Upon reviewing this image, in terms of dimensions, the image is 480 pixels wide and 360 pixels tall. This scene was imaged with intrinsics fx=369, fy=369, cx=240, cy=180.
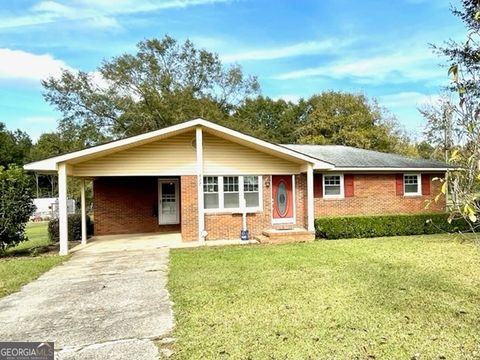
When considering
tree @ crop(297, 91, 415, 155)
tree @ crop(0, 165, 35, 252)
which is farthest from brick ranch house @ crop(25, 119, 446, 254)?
tree @ crop(297, 91, 415, 155)

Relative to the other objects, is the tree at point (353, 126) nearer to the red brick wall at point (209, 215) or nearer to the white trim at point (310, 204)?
the red brick wall at point (209, 215)

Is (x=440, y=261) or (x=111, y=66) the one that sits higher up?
(x=111, y=66)

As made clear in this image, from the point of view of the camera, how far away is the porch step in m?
12.6

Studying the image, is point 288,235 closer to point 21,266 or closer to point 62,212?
point 62,212

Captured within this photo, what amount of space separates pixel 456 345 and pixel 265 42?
19.7 meters

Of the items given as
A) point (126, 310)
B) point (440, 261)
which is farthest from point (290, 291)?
point (440, 261)

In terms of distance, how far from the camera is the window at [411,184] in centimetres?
1688

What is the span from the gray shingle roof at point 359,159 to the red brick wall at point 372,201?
0.55 meters

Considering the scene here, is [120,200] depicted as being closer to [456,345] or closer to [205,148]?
[205,148]

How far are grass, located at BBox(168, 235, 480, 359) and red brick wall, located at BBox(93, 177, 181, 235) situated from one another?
636cm

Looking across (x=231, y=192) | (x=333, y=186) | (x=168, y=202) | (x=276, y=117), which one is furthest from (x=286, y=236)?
(x=276, y=117)

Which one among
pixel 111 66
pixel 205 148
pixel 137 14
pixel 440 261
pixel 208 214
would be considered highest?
pixel 111 66

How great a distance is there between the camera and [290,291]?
20.8 feet

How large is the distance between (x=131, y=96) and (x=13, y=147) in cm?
3700
